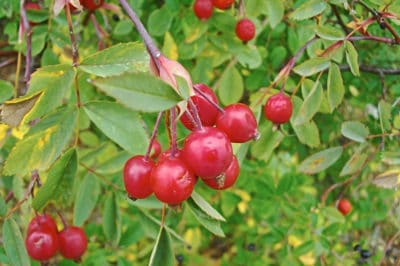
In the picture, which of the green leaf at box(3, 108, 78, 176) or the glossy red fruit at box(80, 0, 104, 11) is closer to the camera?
the green leaf at box(3, 108, 78, 176)

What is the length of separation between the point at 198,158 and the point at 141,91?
12cm

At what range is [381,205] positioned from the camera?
2076mm

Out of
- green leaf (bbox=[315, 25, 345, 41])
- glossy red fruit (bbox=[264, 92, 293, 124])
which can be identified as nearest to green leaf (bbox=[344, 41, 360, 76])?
green leaf (bbox=[315, 25, 345, 41])

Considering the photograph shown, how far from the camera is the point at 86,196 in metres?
1.28

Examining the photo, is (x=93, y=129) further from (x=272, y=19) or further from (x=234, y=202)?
(x=272, y=19)

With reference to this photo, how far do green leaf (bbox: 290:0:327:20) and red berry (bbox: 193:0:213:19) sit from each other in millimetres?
Result: 350

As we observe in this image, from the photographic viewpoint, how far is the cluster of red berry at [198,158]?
0.71m

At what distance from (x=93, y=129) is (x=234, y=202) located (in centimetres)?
53

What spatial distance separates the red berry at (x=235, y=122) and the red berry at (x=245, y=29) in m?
0.69

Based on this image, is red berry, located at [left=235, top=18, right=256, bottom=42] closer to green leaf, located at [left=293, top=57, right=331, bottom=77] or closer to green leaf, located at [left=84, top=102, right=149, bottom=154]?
green leaf, located at [left=293, top=57, right=331, bottom=77]

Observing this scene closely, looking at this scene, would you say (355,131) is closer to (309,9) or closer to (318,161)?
(318,161)

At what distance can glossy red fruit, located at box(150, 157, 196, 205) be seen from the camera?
720 mm

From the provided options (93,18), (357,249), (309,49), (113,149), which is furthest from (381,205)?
(93,18)

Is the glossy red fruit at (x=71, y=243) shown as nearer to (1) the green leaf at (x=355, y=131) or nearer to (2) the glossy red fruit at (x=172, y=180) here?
(2) the glossy red fruit at (x=172, y=180)
